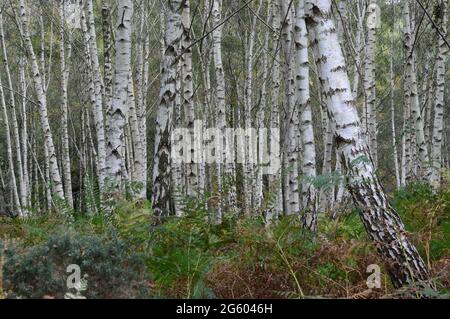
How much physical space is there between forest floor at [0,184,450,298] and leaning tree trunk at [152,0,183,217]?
0.91 m

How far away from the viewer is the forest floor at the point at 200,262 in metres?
2.88

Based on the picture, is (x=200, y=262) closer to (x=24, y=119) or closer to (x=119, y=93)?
(x=119, y=93)

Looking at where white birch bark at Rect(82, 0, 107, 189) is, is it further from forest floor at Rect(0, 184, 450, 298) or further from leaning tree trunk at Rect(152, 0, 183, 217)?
forest floor at Rect(0, 184, 450, 298)

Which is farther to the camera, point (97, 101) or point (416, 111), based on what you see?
point (97, 101)

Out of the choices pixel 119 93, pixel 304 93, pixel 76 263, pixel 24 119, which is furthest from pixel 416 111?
pixel 24 119

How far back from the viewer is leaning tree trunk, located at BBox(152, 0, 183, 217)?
524 centimetres

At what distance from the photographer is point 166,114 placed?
17.7 feet

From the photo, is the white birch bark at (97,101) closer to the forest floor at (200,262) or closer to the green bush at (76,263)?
the forest floor at (200,262)

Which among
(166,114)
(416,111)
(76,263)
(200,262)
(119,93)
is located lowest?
(200,262)

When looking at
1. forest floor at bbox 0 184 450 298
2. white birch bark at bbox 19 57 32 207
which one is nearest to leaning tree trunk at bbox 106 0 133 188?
forest floor at bbox 0 184 450 298

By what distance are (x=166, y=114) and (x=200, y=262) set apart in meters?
2.25

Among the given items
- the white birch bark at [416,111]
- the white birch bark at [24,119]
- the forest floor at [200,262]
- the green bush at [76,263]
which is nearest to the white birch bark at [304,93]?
the forest floor at [200,262]
